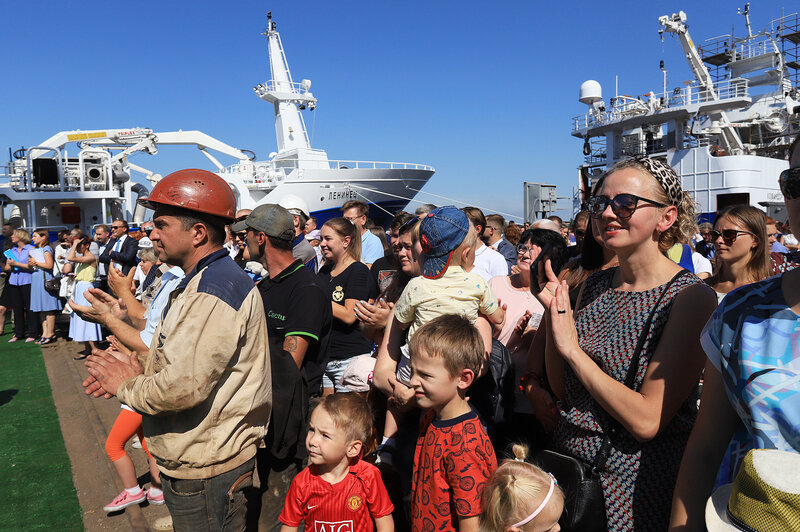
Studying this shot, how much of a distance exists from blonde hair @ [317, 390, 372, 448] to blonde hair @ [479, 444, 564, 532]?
671 mm

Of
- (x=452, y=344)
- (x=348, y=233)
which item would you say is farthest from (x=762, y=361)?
(x=348, y=233)

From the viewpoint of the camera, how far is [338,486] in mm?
2350

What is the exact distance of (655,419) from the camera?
5.48 ft

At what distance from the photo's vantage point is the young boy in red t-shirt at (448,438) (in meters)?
2.02

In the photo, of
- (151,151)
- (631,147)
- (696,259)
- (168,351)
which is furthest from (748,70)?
(168,351)

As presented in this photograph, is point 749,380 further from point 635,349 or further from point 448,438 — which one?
point 448,438

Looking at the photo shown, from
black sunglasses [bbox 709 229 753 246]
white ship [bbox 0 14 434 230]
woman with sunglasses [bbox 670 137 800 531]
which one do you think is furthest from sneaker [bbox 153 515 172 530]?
white ship [bbox 0 14 434 230]

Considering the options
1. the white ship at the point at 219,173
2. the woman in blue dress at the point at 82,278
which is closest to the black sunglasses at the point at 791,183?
the woman in blue dress at the point at 82,278

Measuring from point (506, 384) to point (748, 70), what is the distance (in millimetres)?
26893

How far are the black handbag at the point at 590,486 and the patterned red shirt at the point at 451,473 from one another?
341 mm

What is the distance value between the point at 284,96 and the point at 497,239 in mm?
18506

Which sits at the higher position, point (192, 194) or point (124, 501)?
point (192, 194)

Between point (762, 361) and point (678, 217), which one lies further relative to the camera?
point (678, 217)

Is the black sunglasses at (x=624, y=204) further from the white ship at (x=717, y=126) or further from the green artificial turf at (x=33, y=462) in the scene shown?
the white ship at (x=717, y=126)
